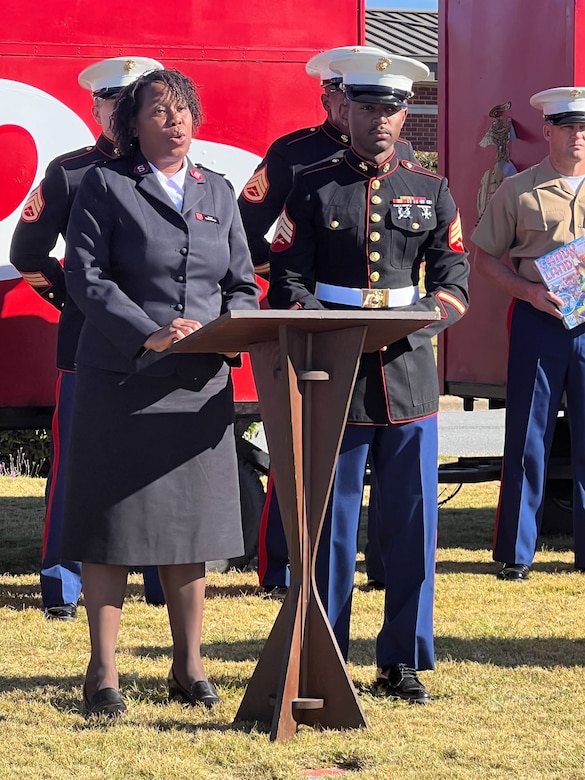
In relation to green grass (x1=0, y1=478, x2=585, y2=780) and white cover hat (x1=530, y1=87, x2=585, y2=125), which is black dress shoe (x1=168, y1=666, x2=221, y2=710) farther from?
white cover hat (x1=530, y1=87, x2=585, y2=125)

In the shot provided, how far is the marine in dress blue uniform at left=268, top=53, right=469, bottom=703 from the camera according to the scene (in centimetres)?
420

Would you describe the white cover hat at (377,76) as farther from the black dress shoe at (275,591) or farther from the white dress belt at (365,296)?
the black dress shoe at (275,591)

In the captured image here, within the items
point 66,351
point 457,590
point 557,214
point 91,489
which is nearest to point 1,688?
point 91,489

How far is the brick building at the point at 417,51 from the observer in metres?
22.1

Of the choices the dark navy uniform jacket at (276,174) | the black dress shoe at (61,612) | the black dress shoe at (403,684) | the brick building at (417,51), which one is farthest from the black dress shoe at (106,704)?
the brick building at (417,51)

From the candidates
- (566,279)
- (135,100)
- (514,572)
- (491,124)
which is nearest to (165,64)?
(491,124)

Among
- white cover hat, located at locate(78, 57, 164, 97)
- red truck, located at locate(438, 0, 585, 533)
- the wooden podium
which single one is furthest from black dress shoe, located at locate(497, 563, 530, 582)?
white cover hat, located at locate(78, 57, 164, 97)

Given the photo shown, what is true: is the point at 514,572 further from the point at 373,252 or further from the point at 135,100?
the point at 135,100

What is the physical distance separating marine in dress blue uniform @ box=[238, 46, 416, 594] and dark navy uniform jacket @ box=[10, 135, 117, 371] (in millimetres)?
674

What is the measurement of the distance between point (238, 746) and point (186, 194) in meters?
1.56

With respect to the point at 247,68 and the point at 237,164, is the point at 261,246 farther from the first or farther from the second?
the point at 247,68

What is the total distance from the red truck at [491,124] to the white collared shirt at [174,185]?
3040 mm

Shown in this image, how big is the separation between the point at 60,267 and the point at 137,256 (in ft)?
5.81

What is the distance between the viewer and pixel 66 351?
549cm
